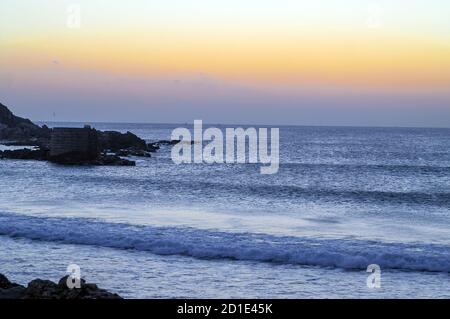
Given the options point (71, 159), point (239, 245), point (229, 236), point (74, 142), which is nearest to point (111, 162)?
point (71, 159)

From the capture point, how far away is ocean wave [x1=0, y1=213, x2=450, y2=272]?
58.6 feet

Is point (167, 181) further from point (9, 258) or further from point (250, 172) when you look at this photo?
point (9, 258)

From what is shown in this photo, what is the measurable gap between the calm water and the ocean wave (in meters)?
0.04

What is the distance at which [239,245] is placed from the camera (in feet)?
65.0

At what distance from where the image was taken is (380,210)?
32.3m

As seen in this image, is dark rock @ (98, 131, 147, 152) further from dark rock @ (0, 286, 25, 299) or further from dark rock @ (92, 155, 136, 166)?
dark rock @ (0, 286, 25, 299)

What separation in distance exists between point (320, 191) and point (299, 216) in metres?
12.8

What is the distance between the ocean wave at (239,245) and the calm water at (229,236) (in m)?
0.04

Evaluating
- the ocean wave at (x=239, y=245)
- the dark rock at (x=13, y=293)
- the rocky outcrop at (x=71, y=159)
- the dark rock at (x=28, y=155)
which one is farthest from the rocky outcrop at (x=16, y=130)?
the dark rock at (x=13, y=293)

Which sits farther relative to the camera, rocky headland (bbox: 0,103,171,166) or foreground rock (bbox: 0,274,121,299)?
rocky headland (bbox: 0,103,171,166)

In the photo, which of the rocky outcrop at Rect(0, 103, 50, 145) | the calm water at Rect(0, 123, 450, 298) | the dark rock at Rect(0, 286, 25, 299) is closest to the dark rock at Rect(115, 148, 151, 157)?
the calm water at Rect(0, 123, 450, 298)

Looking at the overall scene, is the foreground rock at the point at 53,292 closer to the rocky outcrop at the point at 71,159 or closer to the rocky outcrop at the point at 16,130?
the rocky outcrop at the point at 71,159

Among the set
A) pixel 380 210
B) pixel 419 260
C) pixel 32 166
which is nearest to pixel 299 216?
pixel 380 210

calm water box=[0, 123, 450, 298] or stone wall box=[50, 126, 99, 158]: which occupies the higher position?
stone wall box=[50, 126, 99, 158]
